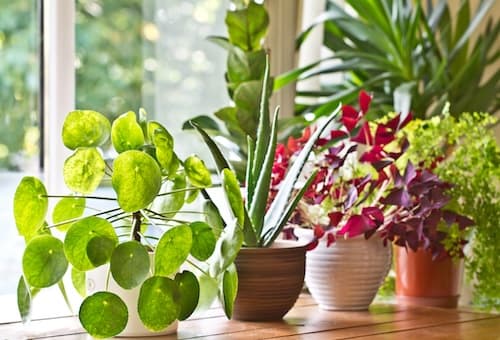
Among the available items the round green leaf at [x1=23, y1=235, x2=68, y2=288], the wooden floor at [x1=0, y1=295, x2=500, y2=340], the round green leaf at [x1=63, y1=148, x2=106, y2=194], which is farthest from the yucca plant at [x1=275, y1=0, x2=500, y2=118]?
the round green leaf at [x1=23, y1=235, x2=68, y2=288]

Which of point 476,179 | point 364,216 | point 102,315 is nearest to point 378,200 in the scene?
point 364,216

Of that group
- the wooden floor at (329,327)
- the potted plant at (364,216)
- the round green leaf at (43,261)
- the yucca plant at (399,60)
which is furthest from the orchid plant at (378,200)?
the yucca plant at (399,60)

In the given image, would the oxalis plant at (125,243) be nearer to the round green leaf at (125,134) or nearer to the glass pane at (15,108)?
the round green leaf at (125,134)

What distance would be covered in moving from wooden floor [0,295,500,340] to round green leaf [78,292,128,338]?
0.41 feet

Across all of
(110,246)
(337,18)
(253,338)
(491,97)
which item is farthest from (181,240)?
(491,97)

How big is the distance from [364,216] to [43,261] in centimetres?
57

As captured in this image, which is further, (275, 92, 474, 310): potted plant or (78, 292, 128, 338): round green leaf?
(275, 92, 474, 310): potted plant

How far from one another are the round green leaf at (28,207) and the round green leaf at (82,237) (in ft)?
0.23

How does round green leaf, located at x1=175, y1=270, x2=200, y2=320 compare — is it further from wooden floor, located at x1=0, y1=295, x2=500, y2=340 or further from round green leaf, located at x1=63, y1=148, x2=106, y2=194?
round green leaf, located at x1=63, y1=148, x2=106, y2=194

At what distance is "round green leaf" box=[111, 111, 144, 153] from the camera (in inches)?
52.1

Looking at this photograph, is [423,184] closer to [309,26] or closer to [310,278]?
[310,278]

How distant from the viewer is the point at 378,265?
5.26ft

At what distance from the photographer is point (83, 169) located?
1.28 metres

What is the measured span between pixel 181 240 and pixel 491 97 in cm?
144
